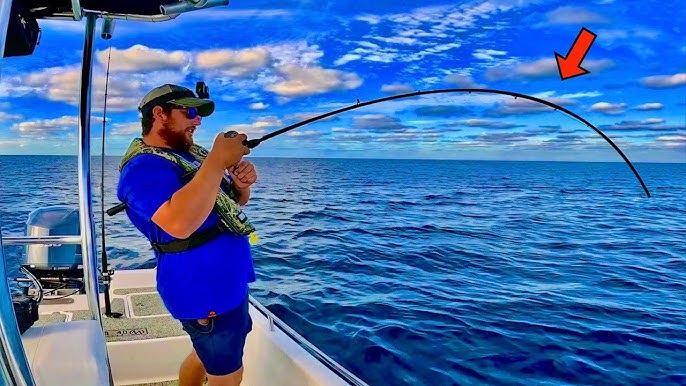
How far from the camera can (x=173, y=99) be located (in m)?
1.68

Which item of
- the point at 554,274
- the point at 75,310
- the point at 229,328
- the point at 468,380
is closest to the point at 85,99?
the point at 229,328

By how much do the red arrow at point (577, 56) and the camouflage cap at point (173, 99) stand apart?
1214 millimetres

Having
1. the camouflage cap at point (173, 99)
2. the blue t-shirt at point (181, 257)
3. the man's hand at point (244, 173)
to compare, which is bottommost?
the blue t-shirt at point (181, 257)

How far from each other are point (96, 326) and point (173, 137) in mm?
594

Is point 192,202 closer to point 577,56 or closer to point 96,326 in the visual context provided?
point 96,326

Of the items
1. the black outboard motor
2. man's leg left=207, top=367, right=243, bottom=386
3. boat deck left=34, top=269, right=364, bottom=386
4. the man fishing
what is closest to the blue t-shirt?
the man fishing

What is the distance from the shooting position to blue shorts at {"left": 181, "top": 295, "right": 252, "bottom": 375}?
1.72 meters

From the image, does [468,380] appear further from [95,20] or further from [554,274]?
[554,274]

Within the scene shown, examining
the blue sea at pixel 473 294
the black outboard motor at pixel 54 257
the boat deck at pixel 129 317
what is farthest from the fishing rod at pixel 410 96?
the blue sea at pixel 473 294

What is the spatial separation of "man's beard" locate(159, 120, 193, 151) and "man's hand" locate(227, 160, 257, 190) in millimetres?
158

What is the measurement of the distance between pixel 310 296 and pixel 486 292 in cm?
215

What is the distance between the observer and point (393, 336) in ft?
16.0

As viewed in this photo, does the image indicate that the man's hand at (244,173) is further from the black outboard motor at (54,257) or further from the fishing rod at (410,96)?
the black outboard motor at (54,257)

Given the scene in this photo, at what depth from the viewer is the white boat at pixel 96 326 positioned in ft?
4.47
